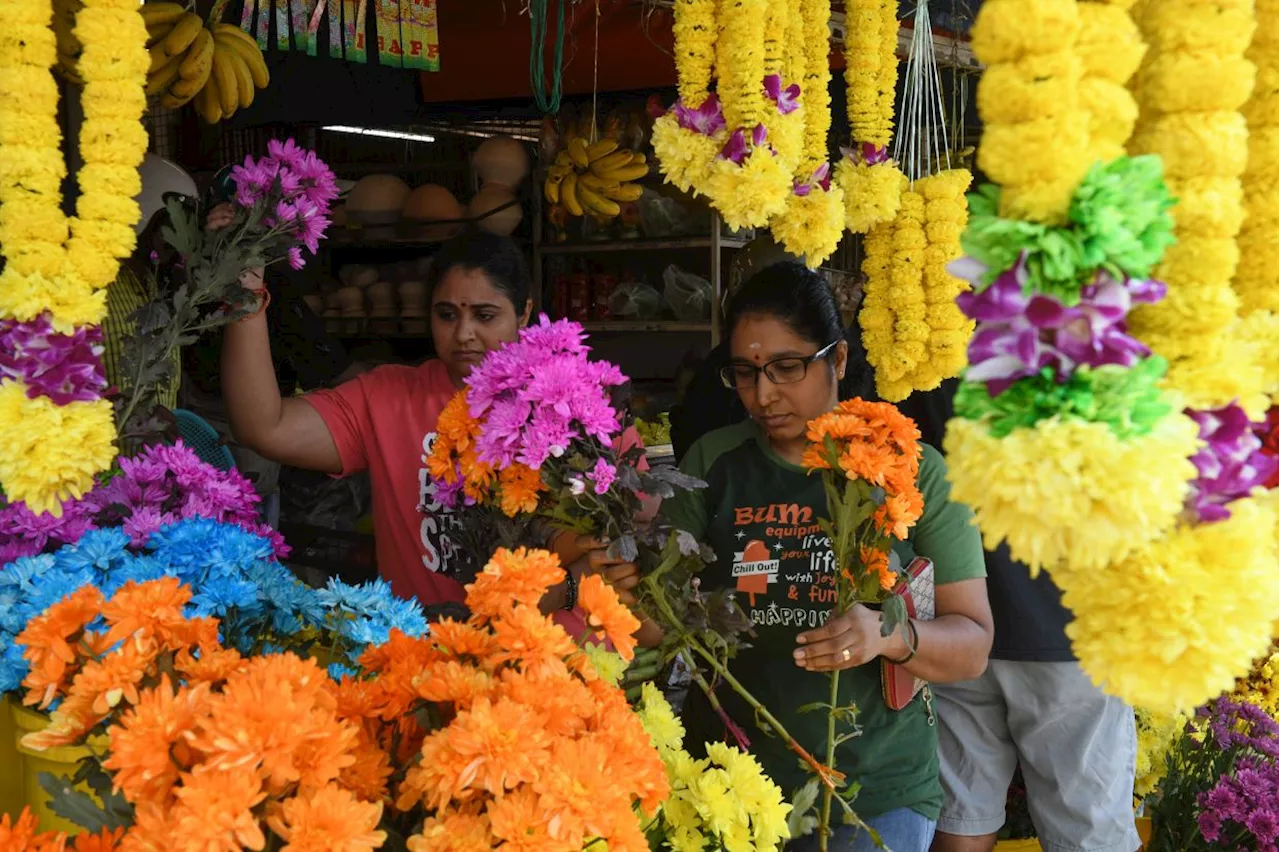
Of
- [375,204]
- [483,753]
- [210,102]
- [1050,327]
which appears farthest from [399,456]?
[375,204]

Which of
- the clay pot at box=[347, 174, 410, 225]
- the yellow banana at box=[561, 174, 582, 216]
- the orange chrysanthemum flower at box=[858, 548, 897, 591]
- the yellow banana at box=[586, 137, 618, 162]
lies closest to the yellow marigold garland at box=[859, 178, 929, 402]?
the orange chrysanthemum flower at box=[858, 548, 897, 591]

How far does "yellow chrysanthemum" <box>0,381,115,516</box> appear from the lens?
163cm

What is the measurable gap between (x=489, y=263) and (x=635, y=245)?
2.67 metres

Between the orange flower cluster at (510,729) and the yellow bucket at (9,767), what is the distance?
2.04 ft

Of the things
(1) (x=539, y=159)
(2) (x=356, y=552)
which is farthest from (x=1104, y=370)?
(1) (x=539, y=159)

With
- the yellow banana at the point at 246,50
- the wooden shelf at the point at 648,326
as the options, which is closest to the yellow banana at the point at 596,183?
the wooden shelf at the point at 648,326

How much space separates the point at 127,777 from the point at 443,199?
452 centimetres

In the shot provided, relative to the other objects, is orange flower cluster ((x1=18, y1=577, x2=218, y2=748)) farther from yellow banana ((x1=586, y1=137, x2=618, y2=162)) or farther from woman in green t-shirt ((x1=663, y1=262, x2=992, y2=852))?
yellow banana ((x1=586, y1=137, x2=618, y2=162))

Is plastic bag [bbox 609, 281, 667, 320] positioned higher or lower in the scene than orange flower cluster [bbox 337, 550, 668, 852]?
higher

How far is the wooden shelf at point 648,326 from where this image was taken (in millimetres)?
4891

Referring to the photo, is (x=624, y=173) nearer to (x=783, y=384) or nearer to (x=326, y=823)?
(x=783, y=384)

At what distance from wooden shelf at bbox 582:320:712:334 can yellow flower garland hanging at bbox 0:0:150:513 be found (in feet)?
10.7

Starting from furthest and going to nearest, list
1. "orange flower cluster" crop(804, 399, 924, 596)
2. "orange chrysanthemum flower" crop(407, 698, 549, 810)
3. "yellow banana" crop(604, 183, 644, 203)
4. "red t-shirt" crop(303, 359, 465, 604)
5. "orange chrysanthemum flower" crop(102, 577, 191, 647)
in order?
"yellow banana" crop(604, 183, 644, 203)
"red t-shirt" crop(303, 359, 465, 604)
"orange flower cluster" crop(804, 399, 924, 596)
"orange chrysanthemum flower" crop(102, 577, 191, 647)
"orange chrysanthemum flower" crop(407, 698, 549, 810)

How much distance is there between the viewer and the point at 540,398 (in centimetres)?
156
